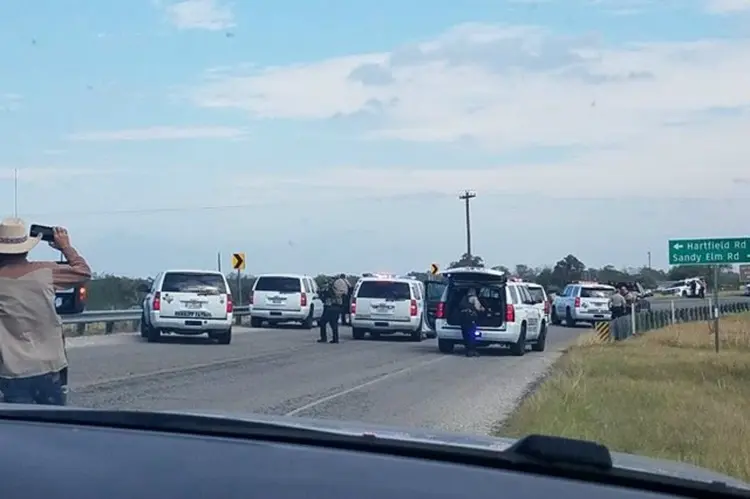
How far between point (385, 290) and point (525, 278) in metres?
17.4

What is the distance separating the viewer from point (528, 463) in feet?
8.88

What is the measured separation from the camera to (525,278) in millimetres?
51719

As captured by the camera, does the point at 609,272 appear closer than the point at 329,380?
No

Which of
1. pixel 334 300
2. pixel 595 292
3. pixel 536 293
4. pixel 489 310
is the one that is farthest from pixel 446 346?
pixel 595 292

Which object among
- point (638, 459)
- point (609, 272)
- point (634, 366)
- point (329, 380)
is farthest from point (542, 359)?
point (609, 272)

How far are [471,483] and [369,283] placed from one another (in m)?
33.1

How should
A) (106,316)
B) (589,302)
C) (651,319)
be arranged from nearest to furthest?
1. (106,316)
2. (651,319)
3. (589,302)

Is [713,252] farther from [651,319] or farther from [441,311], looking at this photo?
[651,319]

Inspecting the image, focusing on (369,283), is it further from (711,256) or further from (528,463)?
(528,463)

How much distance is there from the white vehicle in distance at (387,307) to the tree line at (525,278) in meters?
1.20

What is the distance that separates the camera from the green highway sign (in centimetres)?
2944

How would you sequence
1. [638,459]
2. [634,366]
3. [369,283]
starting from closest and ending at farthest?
[638,459] → [634,366] → [369,283]

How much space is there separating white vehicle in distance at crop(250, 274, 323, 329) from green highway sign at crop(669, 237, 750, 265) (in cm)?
1401

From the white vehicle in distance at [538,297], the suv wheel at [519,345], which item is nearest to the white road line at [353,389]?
the suv wheel at [519,345]
